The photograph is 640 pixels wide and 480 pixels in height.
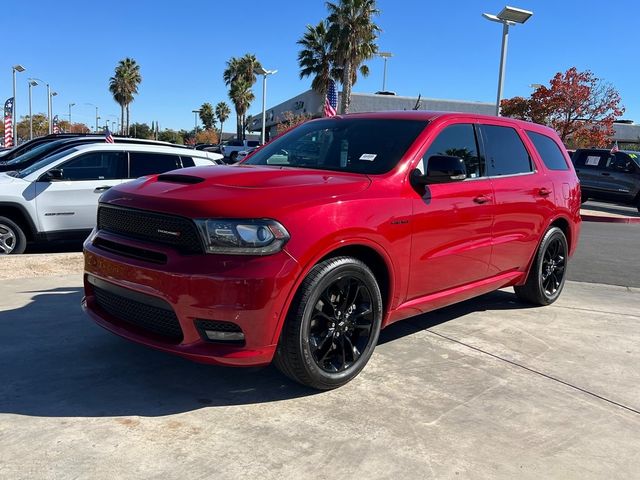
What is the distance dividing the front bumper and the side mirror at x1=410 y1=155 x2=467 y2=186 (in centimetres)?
133

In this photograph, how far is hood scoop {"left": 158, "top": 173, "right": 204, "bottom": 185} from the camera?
3.68m

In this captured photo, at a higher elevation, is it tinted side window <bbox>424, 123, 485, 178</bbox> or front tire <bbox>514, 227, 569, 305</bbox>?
tinted side window <bbox>424, 123, 485, 178</bbox>

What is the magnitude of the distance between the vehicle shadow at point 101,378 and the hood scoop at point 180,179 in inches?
51.1

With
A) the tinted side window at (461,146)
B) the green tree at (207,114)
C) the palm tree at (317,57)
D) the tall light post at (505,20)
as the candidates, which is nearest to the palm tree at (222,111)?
the green tree at (207,114)

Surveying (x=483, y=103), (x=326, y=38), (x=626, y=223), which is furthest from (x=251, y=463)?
(x=483, y=103)

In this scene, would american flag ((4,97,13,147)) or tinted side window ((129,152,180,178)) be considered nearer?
tinted side window ((129,152,180,178))

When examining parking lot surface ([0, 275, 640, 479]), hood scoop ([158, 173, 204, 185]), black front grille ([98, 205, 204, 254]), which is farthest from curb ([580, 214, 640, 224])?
black front grille ([98, 205, 204, 254])

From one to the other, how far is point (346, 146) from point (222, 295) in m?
1.91

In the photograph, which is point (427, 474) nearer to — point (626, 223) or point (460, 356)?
point (460, 356)

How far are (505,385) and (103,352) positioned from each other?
290cm

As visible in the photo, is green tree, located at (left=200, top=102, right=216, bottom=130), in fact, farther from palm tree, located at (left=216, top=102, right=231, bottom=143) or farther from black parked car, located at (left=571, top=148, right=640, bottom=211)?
black parked car, located at (left=571, top=148, right=640, bottom=211)

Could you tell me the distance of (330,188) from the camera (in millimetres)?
3600

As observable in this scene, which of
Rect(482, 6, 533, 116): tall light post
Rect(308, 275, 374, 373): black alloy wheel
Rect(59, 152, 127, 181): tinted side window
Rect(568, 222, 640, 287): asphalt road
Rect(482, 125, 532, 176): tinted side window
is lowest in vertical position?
Rect(568, 222, 640, 287): asphalt road

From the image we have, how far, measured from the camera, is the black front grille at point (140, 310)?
3354 millimetres
